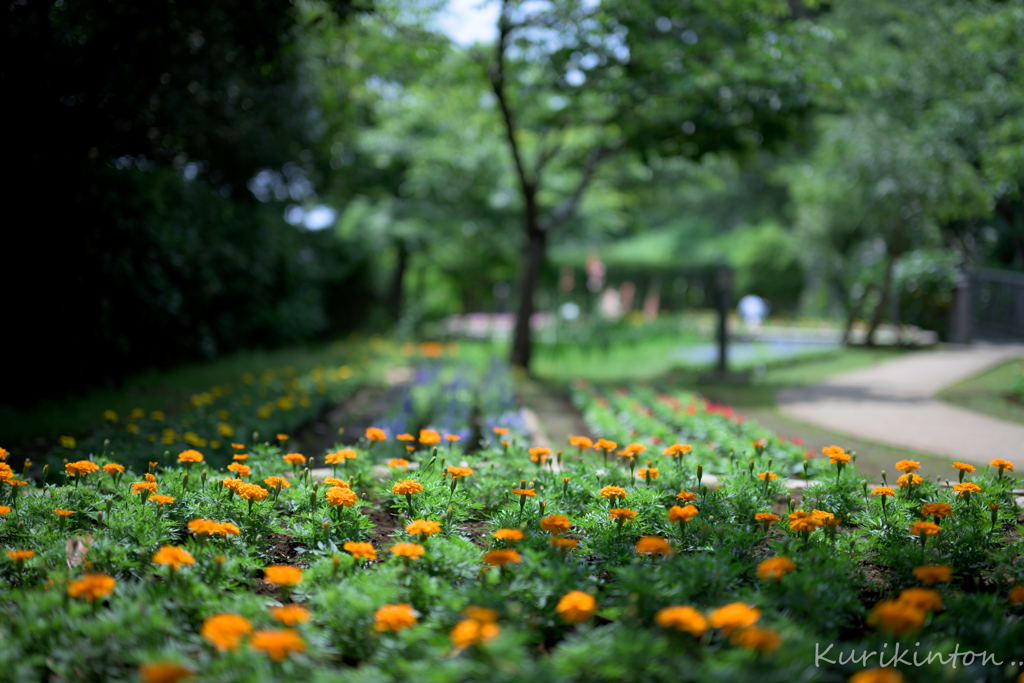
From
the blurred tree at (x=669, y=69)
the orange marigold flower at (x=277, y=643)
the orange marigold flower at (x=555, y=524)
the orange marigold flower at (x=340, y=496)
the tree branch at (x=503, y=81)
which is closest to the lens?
the orange marigold flower at (x=277, y=643)

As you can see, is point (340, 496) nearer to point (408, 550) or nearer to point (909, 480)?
point (408, 550)

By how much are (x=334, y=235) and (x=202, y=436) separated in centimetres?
946

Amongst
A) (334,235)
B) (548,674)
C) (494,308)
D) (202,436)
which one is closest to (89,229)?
(202,436)

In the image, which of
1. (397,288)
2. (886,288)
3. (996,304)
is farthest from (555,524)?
(397,288)

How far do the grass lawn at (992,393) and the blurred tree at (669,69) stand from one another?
129 inches

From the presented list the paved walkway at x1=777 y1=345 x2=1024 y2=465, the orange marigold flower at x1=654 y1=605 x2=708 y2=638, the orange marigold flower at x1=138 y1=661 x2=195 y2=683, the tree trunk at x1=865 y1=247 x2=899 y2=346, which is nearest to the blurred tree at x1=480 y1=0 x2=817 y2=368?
the paved walkway at x1=777 y1=345 x2=1024 y2=465

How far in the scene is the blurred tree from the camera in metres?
6.61

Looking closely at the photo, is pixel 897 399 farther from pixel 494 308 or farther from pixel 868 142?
pixel 494 308

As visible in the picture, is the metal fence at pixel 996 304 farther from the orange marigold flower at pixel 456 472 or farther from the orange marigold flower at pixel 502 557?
the orange marigold flower at pixel 502 557

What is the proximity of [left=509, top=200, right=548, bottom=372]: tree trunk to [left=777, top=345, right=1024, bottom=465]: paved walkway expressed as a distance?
3.59m

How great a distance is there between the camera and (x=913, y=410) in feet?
18.0

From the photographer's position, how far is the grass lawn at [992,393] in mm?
5180

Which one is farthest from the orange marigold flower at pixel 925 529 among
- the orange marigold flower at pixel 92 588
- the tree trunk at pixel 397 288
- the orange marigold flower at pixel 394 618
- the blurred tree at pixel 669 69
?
the tree trunk at pixel 397 288

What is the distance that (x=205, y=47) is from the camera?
5.53 metres
